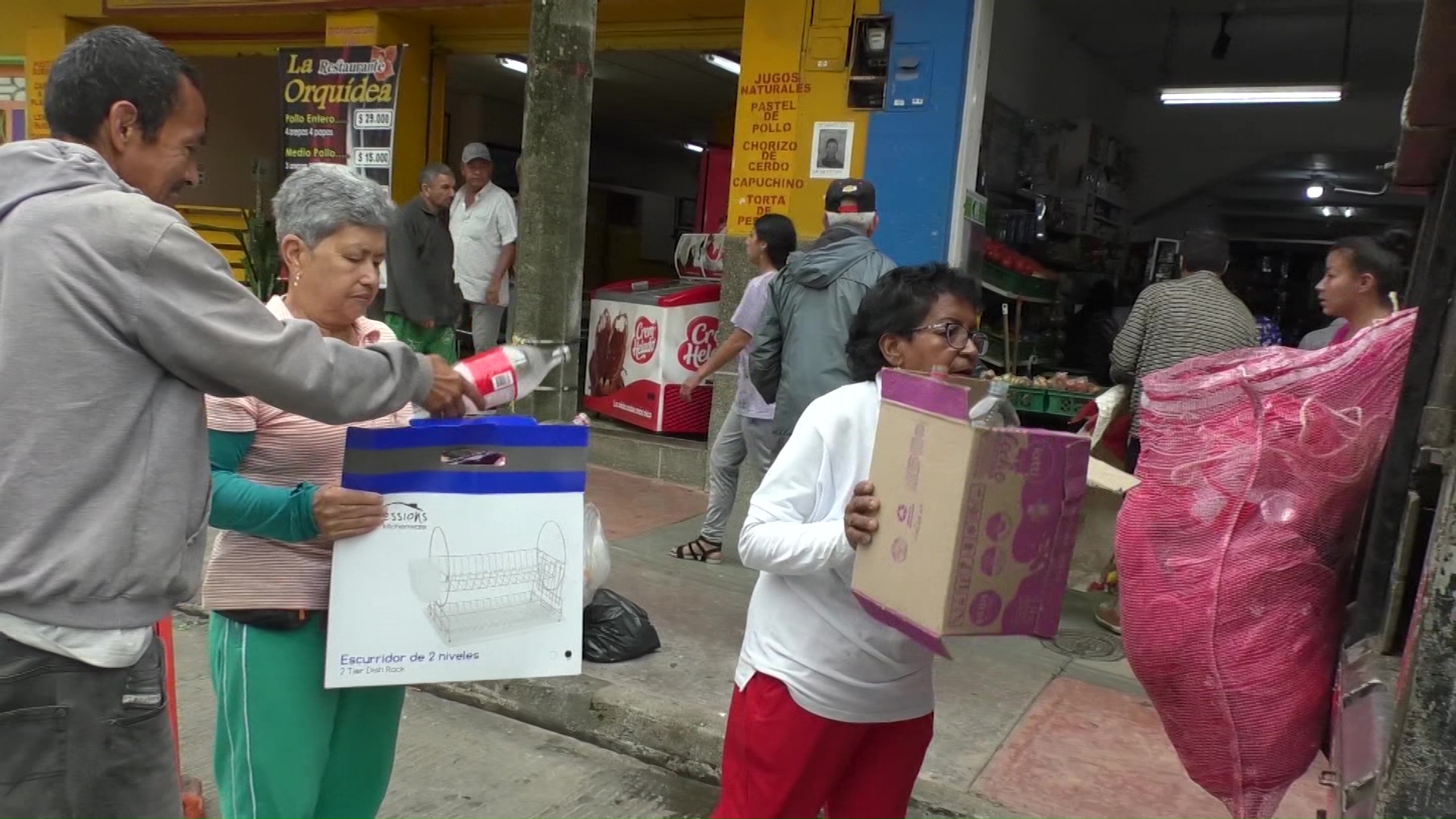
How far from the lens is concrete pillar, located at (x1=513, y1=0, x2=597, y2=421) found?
117 inches

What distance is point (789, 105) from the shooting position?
20.6 ft

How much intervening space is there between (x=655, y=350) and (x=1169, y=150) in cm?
808

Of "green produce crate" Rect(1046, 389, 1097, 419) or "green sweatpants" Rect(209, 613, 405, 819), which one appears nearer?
"green sweatpants" Rect(209, 613, 405, 819)

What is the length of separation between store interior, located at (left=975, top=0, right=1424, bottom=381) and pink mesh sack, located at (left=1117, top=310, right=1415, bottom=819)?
5.22 metres

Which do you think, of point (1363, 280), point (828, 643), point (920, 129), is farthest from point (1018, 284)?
point (828, 643)

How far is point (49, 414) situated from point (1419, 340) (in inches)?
71.5

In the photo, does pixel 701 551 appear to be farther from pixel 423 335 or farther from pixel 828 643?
pixel 828 643

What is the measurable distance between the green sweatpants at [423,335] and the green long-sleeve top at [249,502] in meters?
5.04

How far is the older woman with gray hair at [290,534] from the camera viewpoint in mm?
1887

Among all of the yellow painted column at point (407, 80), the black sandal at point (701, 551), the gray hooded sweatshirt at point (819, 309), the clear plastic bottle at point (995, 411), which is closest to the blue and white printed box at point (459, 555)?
the clear plastic bottle at point (995, 411)

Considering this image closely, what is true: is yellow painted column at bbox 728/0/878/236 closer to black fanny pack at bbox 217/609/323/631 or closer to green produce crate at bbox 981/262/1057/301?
green produce crate at bbox 981/262/1057/301

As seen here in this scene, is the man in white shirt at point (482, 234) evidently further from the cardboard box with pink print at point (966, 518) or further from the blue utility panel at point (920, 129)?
the cardboard box with pink print at point (966, 518)

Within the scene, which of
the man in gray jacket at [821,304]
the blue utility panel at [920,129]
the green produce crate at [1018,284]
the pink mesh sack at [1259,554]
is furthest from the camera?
the green produce crate at [1018,284]

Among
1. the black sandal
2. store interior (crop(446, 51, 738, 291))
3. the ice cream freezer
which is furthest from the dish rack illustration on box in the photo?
store interior (crop(446, 51, 738, 291))
